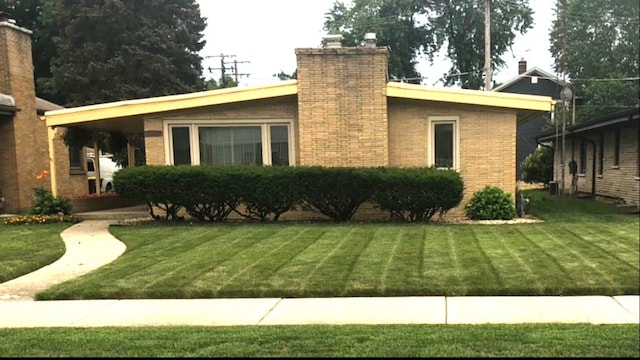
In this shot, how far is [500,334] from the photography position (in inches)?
145

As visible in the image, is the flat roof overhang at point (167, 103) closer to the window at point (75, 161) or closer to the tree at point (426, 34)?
the window at point (75, 161)

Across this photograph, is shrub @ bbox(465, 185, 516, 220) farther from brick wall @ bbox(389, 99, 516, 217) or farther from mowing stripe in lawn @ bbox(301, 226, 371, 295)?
mowing stripe in lawn @ bbox(301, 226, 371, 295)

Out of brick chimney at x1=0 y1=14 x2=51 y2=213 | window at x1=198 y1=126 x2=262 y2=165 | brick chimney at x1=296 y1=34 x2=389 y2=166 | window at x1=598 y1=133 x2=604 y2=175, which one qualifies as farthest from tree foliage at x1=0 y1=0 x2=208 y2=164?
window at x1=598 y1=133 x2=604 y2=175

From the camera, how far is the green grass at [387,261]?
219 centimetres

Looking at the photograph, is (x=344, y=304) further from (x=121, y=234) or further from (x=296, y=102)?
(x=296, y=102)

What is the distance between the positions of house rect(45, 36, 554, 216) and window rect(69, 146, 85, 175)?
308 inches

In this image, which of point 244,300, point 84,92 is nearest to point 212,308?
point 244,300

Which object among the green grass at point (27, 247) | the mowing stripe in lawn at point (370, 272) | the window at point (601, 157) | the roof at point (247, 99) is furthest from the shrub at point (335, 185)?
the window at point (601, 157)

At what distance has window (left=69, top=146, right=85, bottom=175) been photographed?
1960cm

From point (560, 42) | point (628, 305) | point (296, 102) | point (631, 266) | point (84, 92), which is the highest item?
point (84, 92)

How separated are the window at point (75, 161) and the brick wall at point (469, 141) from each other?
43.7 ft

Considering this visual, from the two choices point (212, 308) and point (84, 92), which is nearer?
point (212, 308)

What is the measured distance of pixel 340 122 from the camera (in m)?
11.8

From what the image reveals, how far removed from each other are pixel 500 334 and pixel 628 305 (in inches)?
75.0
